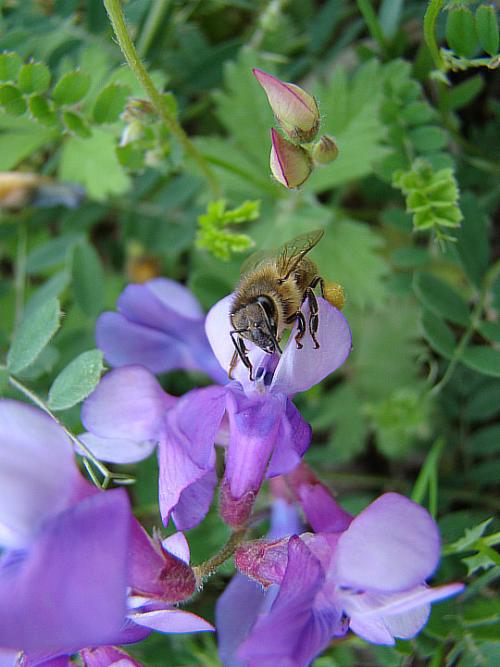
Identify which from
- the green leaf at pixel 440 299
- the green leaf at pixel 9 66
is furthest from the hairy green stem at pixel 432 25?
the green leaf at pixel 9 66

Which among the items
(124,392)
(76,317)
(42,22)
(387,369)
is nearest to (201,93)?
(42,22)

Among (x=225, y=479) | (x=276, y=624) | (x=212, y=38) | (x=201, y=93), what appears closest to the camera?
(x=276, y=624)

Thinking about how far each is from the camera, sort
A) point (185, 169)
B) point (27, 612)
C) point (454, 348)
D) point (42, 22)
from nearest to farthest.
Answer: point (27, 612)
point (454, 348)
point (42, 22)
point (185, 169)

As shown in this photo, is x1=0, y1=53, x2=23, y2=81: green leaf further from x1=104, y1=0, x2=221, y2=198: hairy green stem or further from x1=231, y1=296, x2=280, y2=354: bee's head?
x1=231, y1=296, x2=280, y2=354: bee's head

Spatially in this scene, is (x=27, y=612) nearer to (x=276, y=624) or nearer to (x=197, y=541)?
(x=276, y=624)

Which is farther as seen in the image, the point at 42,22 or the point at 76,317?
the point at 76,317

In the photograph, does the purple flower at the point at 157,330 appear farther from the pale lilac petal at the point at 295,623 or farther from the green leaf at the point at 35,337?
the pale lilac petal at the point at 295,623

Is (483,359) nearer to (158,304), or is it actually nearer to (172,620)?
(158,304)

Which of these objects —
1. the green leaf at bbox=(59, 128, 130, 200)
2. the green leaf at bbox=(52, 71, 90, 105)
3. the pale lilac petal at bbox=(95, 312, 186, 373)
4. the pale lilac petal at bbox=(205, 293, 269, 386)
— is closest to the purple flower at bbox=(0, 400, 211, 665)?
the pale lilac petal at bbox=(205, 293, 269, 386)
